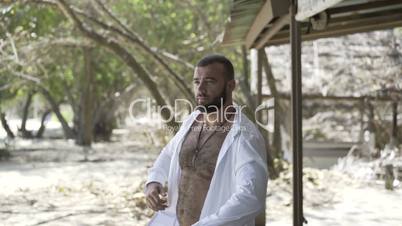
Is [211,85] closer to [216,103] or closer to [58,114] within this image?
[216,103]

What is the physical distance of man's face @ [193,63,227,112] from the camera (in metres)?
1.98

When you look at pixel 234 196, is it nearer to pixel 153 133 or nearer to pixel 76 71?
pixel 153 133

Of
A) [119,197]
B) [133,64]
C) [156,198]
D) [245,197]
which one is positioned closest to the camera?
[245,197]

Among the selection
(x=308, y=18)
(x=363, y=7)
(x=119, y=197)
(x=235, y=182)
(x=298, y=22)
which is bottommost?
(x=119, y=197)

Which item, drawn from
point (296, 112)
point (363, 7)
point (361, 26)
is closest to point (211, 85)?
point (296, 112)

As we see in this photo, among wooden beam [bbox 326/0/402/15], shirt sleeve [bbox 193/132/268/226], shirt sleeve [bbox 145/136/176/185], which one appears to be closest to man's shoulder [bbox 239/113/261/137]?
shirt sleeve [bbox 193/132/268/226]

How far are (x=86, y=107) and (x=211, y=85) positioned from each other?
16620 millimetres

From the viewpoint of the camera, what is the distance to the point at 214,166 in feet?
6.57

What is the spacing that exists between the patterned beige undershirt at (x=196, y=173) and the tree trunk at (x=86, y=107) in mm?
15640

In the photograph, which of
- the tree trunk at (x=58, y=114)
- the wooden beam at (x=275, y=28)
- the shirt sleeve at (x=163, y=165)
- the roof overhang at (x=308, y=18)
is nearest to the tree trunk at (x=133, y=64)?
the roof overhang at (x=308, y=18)

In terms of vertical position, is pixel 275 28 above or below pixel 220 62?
above

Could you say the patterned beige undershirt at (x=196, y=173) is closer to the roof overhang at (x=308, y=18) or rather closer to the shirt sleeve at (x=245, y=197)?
the shirt sleeve at (x=245, y=197)

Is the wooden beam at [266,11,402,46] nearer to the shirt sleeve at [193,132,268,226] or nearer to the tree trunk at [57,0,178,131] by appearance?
the tree trunk at [57,0,178,131]

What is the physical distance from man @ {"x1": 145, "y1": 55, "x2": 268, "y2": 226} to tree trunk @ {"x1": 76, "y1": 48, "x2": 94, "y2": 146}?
15.6 metres
